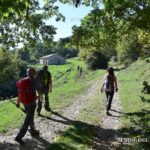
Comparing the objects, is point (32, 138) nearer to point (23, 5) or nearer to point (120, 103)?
point (23, 5)

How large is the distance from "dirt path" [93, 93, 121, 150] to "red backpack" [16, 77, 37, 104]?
2.93 metres

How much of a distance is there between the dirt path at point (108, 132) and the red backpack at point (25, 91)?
2.93 meters

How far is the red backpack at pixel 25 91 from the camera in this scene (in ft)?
47.6

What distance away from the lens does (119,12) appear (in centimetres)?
1902

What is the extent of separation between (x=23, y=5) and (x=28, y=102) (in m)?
3.68

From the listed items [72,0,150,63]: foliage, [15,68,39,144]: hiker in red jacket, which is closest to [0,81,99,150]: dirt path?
[15,68,39,144]: hiker in red jacket

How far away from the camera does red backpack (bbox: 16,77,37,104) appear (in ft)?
47.6

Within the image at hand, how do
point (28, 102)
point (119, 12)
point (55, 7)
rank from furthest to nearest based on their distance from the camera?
point (55, 7)
point (119, 12)
point (28, 102)

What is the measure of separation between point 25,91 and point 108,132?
13.3 ft

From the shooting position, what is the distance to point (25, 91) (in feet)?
A: 47.9

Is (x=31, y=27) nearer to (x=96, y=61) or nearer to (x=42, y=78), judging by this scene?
(x=42, y=78)

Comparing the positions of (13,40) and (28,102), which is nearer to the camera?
(28,102)

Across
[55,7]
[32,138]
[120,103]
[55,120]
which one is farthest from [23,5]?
[120,103]

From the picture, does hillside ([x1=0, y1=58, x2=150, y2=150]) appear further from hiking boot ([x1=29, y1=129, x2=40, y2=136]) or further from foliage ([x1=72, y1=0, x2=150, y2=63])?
foliage ([x1=72, y1=0, x2=150, y2=63])
